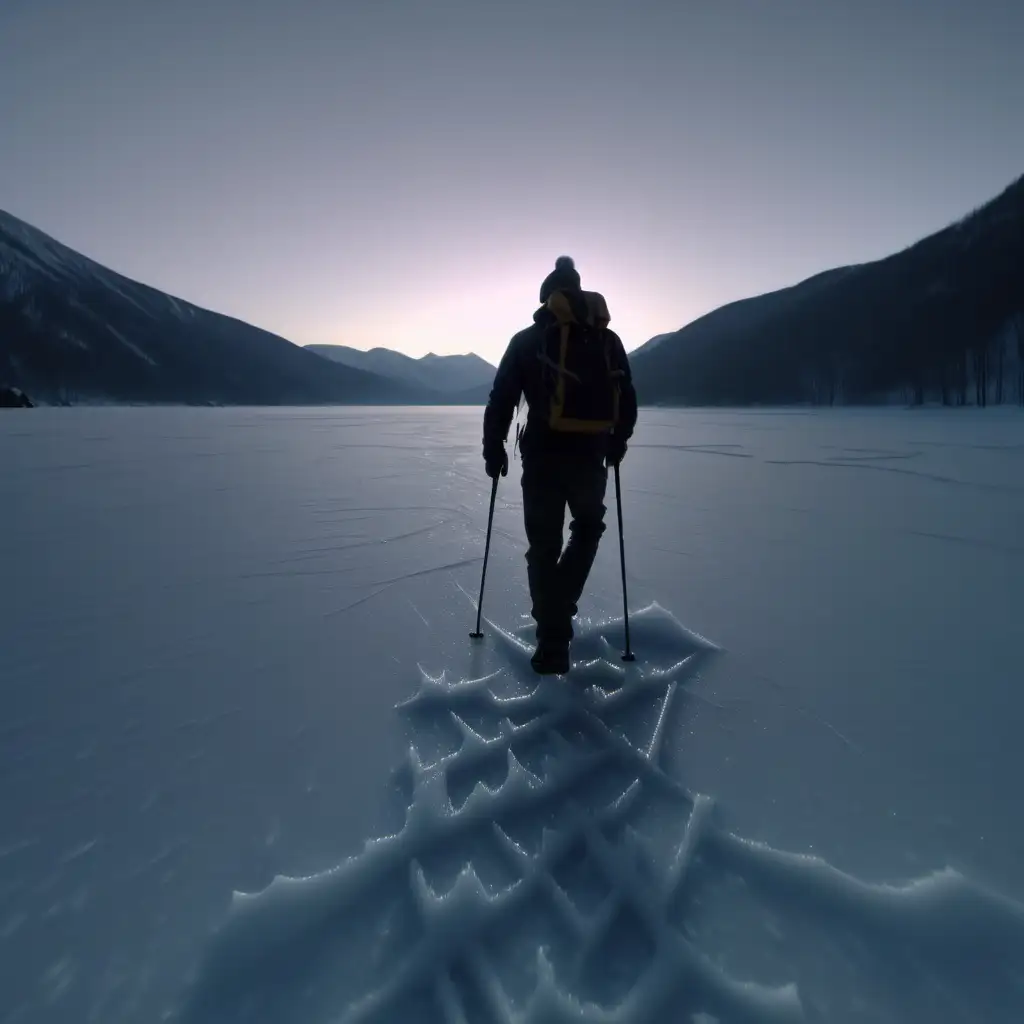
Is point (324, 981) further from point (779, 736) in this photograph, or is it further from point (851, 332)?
point (851, 332)

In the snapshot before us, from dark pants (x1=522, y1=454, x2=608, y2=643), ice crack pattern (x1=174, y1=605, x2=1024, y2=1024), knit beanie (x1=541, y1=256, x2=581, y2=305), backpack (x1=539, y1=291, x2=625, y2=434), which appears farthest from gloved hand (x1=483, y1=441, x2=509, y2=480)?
ice crack pattern (x1=174, y1=605, x2=1024, y2=1024)

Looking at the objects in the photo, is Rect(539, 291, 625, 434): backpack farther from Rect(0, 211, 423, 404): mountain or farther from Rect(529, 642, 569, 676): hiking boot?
Rect(0, 211, 423, 404): mountain

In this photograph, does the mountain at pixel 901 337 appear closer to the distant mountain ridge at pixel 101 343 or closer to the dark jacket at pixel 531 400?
the dark jacket at pixel 531 400

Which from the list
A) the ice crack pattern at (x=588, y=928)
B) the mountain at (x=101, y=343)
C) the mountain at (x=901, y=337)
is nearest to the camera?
the ice crack pattern at (x=588, y=928)

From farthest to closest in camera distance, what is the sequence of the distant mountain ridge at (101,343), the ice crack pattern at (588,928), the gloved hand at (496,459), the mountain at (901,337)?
1. the distant mountain ridge at (101,343)
2. the mountain at (901,337)
3. the gloved hand at (496,459)
4. the ice crack pattern at (588,928)

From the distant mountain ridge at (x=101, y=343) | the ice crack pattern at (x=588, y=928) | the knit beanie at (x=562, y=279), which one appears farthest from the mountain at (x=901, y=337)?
the distant mountain ridge at (x=101, y=343)

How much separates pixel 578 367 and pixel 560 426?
352mm

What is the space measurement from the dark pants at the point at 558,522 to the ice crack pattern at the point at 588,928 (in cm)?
110

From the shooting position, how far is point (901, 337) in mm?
94625

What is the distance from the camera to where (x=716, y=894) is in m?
1.64

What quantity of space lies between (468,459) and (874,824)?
42.9 ft

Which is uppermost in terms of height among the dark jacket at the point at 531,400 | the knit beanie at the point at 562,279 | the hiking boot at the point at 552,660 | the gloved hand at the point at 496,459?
the knit beanie at the point at 562,279

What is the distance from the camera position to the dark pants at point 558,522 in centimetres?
309

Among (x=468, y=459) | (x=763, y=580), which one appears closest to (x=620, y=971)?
(x=763, y=580)
